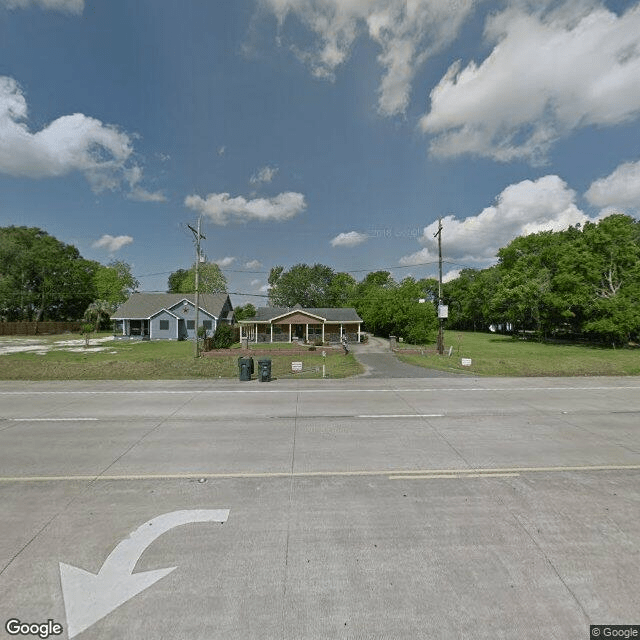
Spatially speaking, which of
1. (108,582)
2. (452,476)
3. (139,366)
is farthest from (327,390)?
(139,366)

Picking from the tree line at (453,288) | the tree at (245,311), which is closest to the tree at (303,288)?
the tree line at (453,288)

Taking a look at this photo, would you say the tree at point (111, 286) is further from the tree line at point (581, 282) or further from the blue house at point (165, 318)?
the tree line at point (581, 282)

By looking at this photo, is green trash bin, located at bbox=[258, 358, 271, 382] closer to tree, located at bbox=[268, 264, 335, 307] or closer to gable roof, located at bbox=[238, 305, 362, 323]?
gable roof, located at bbox=[238, 305, 362, 323]

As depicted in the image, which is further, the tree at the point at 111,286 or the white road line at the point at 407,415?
the tree at the point at 111,286

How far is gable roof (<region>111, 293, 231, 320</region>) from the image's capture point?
42.0 meters

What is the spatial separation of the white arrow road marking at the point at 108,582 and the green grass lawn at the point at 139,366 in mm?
13921

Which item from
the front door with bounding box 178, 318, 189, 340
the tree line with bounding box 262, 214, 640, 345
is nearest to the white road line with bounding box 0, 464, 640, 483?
the tree line with bounding box 262, 214, 640, 345

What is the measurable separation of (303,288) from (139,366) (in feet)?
184

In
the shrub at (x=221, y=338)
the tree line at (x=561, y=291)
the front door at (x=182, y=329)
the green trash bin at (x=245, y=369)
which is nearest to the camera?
the green trash bin at (x=245, y=369)

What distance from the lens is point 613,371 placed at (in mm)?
18828

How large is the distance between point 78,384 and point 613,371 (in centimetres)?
2771

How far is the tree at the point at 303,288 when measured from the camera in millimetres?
75125

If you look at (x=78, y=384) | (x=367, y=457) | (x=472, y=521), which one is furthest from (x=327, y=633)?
(x=78, y=384)

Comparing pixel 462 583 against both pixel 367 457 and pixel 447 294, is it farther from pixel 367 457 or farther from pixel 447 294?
pixel 447 294
